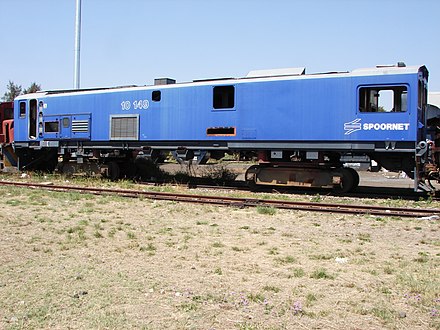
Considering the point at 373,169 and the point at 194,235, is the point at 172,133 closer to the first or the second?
the point at 373,169

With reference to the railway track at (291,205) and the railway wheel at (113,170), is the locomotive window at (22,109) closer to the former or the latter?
the railway wheel at (113,170)

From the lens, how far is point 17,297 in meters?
4.63

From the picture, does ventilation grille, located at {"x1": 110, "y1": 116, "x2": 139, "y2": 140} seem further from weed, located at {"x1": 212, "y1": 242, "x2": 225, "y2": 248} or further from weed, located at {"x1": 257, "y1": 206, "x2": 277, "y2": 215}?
weed, located at {"x1": 212, "y1": 242, "x2": 225, "y2": 248}

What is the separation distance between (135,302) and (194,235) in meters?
3.29

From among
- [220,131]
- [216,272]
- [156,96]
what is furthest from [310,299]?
[156,96]

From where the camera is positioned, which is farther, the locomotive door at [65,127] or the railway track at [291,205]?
the locomotive door at [65,127]

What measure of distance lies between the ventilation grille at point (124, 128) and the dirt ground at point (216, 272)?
6.97 meters

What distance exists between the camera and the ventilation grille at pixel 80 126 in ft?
57.2

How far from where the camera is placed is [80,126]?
17.6 metres

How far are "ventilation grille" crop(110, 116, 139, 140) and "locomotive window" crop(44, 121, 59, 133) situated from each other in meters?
2.95

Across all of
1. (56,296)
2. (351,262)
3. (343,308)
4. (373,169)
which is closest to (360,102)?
(373,169)

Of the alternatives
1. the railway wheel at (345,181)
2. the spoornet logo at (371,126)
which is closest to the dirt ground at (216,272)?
the spoornet logo at (371,126)

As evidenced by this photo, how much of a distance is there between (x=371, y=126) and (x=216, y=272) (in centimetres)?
842

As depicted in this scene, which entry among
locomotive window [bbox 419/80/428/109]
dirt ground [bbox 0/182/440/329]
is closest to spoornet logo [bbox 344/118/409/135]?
locomotive window [bbox 419/80/428/109]
